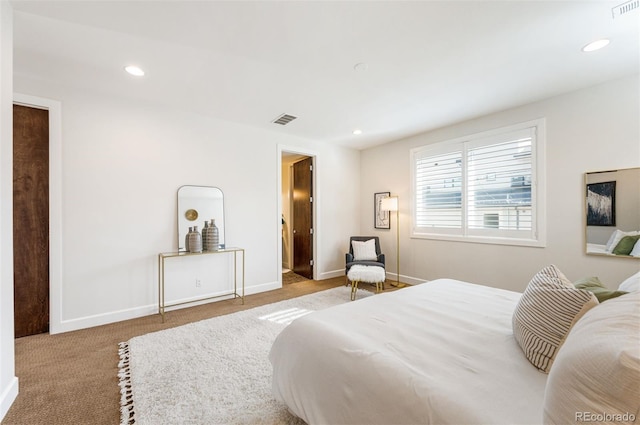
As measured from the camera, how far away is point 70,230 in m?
2.84

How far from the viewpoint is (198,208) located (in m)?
3.63

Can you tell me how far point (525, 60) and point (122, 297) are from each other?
16.3ft

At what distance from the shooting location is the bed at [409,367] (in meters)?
0.92

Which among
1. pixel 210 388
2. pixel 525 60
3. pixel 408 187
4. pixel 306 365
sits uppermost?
pixel 525 60

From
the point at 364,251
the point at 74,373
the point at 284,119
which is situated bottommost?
the point at 74,373

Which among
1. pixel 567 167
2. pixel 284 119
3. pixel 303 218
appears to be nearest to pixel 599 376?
pixel 567 167

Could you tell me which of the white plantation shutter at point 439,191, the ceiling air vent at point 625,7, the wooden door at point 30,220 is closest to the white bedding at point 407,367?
the ceiling air vent at point 625,7

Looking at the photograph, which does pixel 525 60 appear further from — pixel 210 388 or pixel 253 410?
pixel 210 388

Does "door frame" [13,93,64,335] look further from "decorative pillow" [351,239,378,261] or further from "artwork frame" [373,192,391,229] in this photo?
"artwork frame" [373,192,391,229]

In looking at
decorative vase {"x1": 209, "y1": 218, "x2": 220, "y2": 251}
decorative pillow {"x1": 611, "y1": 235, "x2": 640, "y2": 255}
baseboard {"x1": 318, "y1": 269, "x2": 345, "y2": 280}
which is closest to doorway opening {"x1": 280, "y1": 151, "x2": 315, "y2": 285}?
baseboard {"x1": 318, "y1": 269, "x2": 345, "y2": 280}

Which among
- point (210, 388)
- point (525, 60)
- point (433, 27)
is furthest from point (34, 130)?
point (525, 60)

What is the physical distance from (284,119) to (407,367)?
139 inches

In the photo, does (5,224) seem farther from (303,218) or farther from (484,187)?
(484,187)

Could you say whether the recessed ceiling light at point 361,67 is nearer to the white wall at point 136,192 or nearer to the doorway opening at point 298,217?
the white wall at point 136,192
